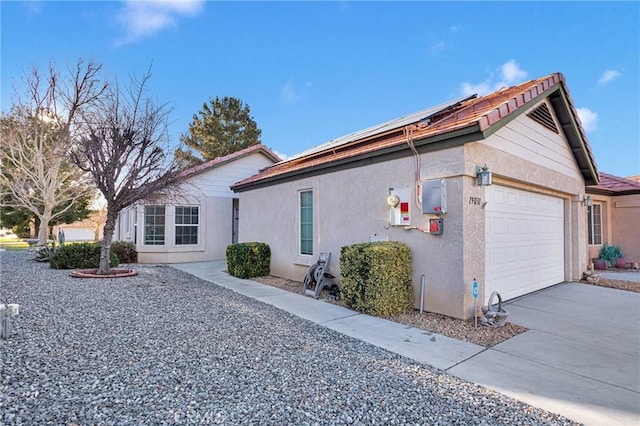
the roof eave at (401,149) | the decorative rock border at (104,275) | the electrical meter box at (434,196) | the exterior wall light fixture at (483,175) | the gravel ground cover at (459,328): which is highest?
the roof eave at (401,149)

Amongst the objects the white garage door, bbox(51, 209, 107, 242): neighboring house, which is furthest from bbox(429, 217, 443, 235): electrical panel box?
bbox(51, 209, 107, 242): neighboring house

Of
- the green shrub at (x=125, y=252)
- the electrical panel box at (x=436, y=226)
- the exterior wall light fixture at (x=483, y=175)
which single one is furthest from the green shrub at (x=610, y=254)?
the green shrub at (x=125, y=252)

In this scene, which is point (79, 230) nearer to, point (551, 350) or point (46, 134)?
point (46, 134)

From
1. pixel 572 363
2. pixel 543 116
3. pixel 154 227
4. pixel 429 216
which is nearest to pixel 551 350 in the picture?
pixel 572 363

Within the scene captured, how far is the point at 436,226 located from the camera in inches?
225

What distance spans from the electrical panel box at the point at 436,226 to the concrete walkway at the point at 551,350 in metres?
1.68

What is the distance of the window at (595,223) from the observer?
1235 centimetres

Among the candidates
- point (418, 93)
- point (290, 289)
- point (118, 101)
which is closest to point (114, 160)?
point (118, 101)

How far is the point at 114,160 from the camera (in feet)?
28.3

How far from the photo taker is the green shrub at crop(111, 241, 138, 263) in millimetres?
12891

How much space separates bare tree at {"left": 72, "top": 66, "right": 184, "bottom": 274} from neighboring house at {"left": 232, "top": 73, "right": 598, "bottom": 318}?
326 cm

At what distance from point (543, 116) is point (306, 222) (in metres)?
6.27

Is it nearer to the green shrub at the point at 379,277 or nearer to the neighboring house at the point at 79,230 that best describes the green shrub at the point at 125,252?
the green shrub at the point at 379,277

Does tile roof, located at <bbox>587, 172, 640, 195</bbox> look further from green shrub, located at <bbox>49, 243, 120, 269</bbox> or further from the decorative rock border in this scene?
green shrub, located at <bbox>49, 243, 120, 269</bbox>
